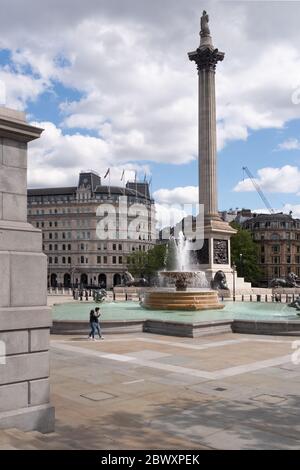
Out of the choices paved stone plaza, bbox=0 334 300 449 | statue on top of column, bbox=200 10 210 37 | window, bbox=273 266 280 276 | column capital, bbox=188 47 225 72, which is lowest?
paved stone plaza, bbox=0 334 300 449

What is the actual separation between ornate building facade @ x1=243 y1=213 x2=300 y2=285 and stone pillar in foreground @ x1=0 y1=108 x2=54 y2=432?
399 feet

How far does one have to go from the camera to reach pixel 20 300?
893 cm

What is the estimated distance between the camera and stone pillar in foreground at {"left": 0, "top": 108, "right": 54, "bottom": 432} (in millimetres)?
8711

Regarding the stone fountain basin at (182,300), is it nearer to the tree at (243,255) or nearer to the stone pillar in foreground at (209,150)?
the stone pillar in foreground at (209,150)

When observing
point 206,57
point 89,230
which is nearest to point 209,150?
point 206,57

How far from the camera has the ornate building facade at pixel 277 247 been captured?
128 meters

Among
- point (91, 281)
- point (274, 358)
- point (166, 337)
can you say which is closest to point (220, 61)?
point (166, 337)

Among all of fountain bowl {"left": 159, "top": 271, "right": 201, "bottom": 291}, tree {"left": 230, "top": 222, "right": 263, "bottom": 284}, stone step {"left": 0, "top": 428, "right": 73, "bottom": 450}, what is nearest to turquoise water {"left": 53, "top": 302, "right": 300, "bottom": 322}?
fountain bowl {"left": 159, "top": 271, "right": 201, "bottom": 291}

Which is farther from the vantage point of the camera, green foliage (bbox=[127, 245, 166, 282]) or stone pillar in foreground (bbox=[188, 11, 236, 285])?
green foliage (bbox=[127, 245, 166, 282])

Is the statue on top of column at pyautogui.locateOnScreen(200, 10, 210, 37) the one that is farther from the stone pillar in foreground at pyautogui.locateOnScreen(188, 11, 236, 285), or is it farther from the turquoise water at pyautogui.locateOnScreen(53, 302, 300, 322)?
the turquoise water at pyautogui.locateOnScreen(53, 302, 300, 322)

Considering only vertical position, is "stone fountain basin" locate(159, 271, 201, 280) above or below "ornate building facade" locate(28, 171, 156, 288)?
below

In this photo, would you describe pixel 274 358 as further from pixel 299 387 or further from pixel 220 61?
pixel 220 61

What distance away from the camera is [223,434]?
9.09 metres
